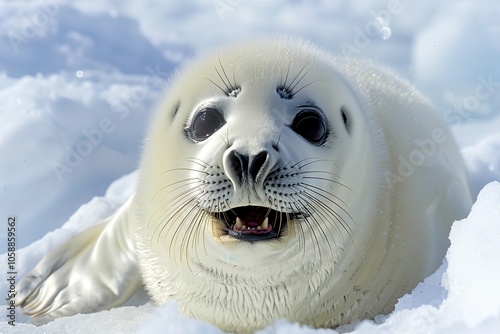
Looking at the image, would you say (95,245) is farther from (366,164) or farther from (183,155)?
(366,164)

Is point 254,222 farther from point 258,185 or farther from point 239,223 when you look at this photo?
point 258,185

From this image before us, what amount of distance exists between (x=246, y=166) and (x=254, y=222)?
0.31 metres

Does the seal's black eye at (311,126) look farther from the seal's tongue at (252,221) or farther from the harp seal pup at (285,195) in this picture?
the seal's tongue at (252,221)

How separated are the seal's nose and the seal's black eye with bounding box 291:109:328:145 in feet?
1.28

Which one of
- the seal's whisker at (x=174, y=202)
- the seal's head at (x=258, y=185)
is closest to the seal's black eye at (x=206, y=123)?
the seal's head at (x=258, y=185)

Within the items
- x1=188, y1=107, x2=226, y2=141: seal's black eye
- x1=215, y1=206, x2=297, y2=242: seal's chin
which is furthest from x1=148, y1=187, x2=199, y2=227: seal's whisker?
x1=188, y1=107, x2=226, y2=141: seal's black eye

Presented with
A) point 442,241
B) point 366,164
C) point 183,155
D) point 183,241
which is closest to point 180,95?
point 183,155

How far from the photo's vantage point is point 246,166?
8.84 feet

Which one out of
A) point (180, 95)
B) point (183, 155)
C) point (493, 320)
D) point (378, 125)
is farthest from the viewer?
point (378, 125)

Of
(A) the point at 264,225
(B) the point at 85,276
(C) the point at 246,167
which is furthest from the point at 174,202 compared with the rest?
(B) the point at 85,276

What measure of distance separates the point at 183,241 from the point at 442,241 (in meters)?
1.24

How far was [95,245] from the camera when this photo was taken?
457 cm

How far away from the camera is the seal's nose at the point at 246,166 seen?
8.82 ft

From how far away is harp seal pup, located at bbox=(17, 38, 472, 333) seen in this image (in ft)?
9.41
